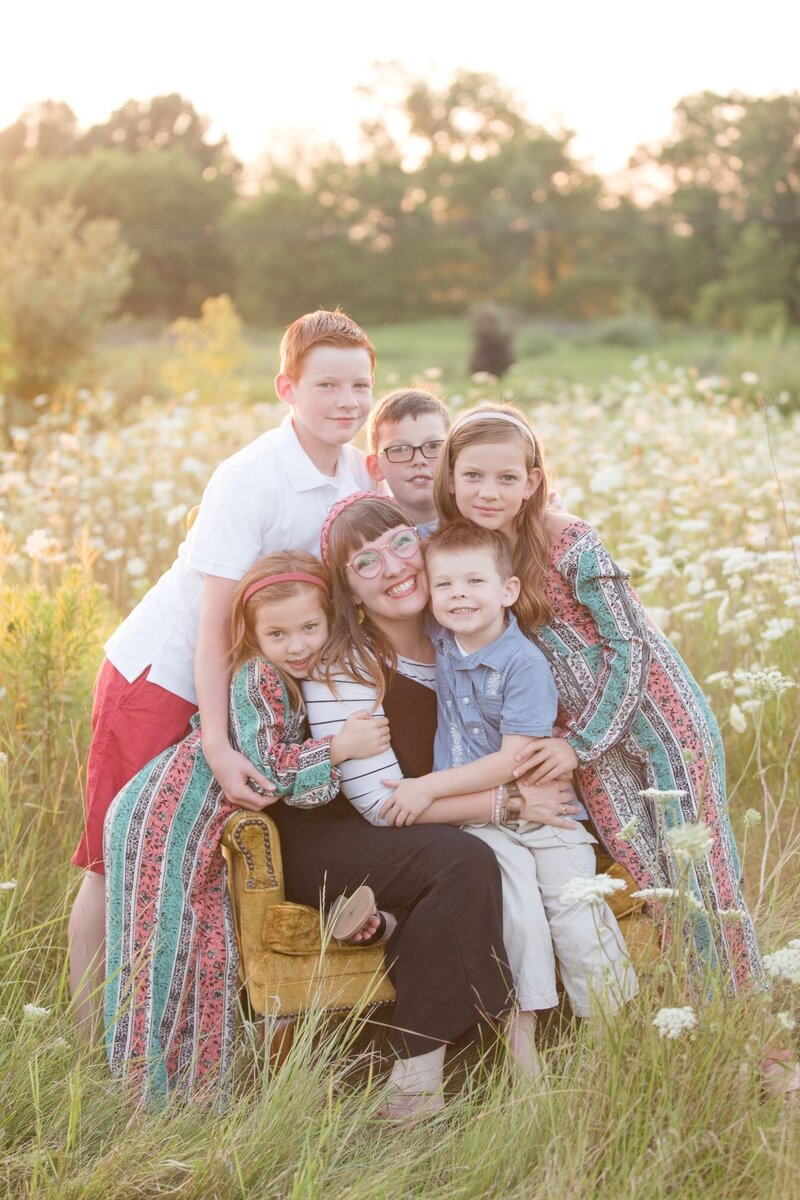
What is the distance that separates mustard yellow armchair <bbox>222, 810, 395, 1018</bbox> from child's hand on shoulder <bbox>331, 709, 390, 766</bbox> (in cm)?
26

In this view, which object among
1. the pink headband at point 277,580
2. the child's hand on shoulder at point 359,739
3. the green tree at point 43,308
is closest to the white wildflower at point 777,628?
the child's hand on shoulder at point 359,739

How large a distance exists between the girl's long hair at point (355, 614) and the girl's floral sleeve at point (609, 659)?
1.65 feet

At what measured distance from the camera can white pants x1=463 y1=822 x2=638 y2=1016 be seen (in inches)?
115

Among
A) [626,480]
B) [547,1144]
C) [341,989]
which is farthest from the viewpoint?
[626,480]

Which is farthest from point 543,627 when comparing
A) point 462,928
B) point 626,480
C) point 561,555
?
point 626,480

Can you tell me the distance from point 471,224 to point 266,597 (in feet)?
121

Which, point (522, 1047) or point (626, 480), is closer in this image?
point (522, 1047)

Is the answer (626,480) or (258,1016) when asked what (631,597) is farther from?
(626,480)

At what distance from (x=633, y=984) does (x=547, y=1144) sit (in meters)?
0.53

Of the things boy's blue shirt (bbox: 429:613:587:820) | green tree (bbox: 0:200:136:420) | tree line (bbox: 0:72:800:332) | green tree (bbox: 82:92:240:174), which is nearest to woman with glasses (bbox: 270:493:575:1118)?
boy's blue shirt (bbox: 429:613:587:820)

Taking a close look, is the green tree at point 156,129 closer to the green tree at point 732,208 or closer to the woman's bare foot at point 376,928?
the green tree at point 732,208

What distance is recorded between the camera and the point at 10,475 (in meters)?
6.62

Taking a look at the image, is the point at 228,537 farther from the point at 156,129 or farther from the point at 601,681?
the point at 156,129

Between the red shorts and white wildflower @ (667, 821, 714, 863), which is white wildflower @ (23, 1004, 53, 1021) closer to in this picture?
the red shorts
